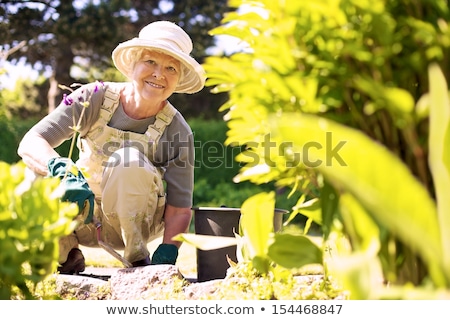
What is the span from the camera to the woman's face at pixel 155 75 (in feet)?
9.60

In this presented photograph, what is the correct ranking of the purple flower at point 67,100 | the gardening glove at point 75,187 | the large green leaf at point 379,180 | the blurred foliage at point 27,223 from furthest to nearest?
the purple flower at point 67,100, the gardening glove at point 75,187, the blurred foliage at point 27,223, the large green leaf at point 379,180

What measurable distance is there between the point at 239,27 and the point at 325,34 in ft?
0.95

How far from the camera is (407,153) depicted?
1.34 meters

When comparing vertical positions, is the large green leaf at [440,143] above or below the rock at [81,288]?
above

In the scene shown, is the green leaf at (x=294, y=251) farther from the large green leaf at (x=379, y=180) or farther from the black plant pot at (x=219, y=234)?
the black plant pot at (x=219, y=234)

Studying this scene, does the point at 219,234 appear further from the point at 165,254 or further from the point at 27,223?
the point at 27,223

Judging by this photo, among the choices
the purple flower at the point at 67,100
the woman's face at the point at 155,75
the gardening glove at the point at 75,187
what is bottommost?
the gardening glove at the point at 75,187

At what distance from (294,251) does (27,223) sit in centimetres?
67

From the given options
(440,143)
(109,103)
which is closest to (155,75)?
(109,103)

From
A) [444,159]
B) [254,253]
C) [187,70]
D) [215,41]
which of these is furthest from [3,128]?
[444,159]

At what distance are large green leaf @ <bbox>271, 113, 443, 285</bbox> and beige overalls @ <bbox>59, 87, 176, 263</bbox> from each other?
1.87m

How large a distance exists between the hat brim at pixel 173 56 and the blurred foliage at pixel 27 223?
156 centimetres

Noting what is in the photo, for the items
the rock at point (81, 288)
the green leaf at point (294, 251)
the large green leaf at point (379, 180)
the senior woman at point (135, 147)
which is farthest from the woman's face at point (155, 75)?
the large green leaf at point (379, 180)

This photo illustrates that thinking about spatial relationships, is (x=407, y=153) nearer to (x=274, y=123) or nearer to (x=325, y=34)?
(x=325, y=34)
